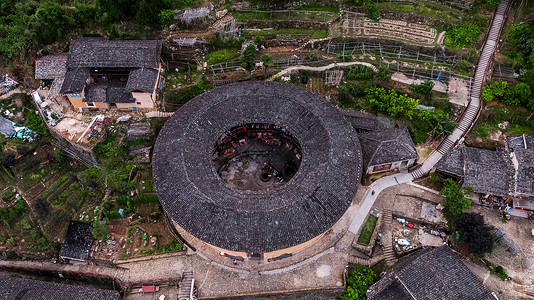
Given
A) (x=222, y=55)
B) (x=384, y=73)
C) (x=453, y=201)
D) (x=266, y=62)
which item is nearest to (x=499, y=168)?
(x=453, y=201)

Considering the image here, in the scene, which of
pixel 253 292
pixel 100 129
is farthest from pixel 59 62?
pixel 253 292

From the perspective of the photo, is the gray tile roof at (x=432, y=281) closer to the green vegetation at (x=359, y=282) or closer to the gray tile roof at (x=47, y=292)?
the green vegetation at (x=359, y=282)

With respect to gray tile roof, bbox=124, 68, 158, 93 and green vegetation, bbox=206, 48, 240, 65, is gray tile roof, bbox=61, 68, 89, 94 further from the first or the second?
green vegetation, bbox=206, 48, 240, 65

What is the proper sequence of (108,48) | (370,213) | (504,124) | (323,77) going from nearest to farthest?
(370,213) < (504,124) < (108,48) < (323,77)

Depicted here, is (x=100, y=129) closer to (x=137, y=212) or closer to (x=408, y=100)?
(x=137, y=212)

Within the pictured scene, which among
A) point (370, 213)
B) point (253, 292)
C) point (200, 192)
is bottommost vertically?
point (253, 292)

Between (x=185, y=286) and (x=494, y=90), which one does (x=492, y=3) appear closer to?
(x=494, y=90)
